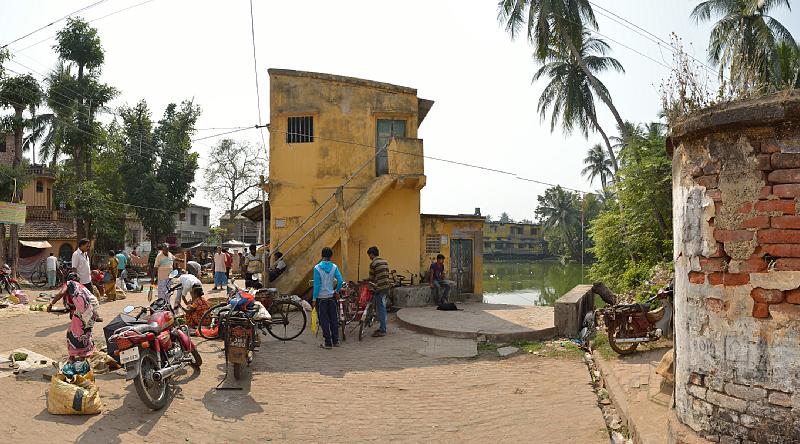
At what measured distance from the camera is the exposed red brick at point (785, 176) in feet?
10.9

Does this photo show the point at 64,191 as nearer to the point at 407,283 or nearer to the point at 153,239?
the point at 153,239

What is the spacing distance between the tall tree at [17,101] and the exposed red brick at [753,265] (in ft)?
78.6

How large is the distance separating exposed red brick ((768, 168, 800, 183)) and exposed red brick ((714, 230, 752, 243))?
37cm

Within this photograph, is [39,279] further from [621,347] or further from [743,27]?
[743,27]

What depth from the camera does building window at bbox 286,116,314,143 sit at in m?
15.2

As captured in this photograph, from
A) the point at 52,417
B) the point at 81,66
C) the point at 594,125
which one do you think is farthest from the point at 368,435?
the point at 81,66

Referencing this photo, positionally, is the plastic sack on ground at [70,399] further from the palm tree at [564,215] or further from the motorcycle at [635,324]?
the palm tree at [564,215]

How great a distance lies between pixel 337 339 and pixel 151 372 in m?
3.89

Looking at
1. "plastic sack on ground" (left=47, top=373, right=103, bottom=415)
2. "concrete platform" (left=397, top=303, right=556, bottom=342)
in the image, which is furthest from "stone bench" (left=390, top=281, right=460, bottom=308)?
"plastic sack on ground" (left=47, top=373, right=103, bottom=415)

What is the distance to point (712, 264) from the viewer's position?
361 cm

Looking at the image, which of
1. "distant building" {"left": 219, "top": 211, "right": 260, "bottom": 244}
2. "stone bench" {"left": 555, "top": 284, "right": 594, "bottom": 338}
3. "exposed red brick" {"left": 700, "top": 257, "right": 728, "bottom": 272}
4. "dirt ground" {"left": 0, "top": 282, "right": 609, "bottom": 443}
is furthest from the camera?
"distant building" {"left": 219, "top": 211, "right": 260, "bottom": 244}

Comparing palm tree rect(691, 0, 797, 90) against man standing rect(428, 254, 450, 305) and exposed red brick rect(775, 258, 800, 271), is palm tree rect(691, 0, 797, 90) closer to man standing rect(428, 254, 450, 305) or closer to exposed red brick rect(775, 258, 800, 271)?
man standing rect(428, 254, 450, 305)

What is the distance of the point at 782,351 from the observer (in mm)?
3301

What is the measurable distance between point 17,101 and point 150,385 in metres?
21.0
